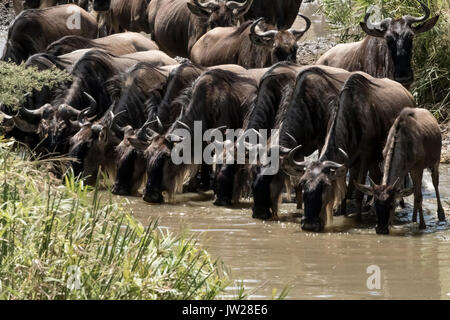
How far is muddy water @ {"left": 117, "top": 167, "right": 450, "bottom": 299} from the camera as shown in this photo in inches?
381

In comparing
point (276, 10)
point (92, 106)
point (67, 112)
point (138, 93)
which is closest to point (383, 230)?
point (138, 93)

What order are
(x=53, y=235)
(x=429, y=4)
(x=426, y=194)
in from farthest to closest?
(x=429, y=4) → (x=426, y=194) → (x=53, y=235)

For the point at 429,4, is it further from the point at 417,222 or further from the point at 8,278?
the point at 8,278

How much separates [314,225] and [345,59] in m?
3.85

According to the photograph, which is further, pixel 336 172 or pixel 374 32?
pixel 374 32

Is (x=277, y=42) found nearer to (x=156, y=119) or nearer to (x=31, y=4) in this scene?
(x=156, y=119)

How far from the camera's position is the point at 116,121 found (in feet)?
49.4

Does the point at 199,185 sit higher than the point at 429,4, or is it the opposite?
the point at 429,4

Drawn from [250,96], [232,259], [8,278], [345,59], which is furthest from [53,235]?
[345,59]

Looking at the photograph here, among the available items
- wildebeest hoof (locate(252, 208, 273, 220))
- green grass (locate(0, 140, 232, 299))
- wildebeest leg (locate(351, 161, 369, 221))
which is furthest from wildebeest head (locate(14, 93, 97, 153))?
green grass (locate(0, 140, 232, 299))

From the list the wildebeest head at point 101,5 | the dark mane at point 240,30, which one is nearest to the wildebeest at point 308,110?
the dark mane at point 240,30

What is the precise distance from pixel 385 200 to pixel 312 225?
0.80 meters

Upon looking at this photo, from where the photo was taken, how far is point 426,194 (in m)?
13.8
